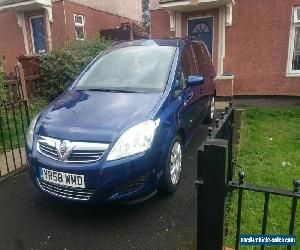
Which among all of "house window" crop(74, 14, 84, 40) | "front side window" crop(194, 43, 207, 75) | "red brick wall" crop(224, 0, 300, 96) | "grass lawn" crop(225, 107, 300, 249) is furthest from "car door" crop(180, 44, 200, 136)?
"house window" crop(74, 14, 84, 40)

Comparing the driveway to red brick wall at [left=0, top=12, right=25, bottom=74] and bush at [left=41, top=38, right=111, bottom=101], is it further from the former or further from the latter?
red brick wall at [left=0, top=12, right=25, bottom=74]

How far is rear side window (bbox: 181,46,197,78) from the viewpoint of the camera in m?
4.56

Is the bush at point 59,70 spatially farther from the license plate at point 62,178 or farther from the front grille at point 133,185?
the front grille at point 133,185

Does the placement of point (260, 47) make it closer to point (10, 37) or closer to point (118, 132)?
point (118, 132)

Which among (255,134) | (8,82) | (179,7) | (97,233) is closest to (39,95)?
(8,82)

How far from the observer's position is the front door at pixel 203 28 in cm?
1078

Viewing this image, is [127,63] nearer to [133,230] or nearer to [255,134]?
[133,230]

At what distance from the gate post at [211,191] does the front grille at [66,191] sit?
1.30 metres

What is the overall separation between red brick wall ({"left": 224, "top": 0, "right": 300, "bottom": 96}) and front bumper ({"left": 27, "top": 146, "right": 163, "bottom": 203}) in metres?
8.19

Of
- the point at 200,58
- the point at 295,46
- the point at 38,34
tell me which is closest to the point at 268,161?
the point at 200,58

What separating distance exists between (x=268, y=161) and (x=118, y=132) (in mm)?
2765

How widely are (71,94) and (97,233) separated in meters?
1.94

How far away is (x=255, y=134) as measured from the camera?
622 cm

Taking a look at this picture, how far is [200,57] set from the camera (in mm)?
5789
